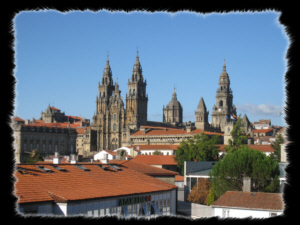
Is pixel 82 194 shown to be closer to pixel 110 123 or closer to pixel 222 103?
pixel 110 123

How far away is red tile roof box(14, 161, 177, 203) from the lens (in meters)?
12.8

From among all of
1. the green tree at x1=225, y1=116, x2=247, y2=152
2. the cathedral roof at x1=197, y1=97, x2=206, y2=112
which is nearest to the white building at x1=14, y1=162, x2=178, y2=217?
the green tree at x1=225, y1=116, x2=247, y2=152

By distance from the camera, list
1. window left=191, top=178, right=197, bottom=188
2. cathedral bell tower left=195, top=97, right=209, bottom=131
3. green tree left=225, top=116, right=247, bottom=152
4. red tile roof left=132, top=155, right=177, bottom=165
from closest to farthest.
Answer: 1. window left=191, top=178, right=197, bottom=188
2. red tile roof left=132, top=155, right=177, bottom=165
3. green tree left=225, top=116, right=247, bottom=152
4. cathedral bell tower left=195, top=97, right=209, bottom=131

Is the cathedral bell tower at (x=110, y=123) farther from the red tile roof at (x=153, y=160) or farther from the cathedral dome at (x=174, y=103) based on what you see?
the red tile roof at (x=153, y=160)

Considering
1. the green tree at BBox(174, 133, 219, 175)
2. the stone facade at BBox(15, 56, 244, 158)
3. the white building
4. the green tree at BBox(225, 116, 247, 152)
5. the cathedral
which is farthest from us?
the stone facade at BBox(15, 56, 244, 158)

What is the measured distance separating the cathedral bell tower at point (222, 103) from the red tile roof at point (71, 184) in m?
130

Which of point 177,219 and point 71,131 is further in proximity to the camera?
point 71,131

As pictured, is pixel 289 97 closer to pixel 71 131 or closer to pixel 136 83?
pixel 71 131

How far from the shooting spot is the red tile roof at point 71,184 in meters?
12.8

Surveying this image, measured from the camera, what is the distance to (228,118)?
142625 millimetres

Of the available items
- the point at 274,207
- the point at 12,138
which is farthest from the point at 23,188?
the point at 274,207

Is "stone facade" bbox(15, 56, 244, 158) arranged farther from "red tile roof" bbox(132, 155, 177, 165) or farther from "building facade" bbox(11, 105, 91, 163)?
"red tile roof" bbox(132, 155, 177, 165)

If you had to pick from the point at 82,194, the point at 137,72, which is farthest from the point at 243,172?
the point at 137,72

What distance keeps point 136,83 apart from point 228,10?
143390 mm
